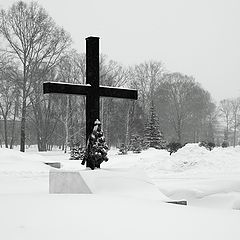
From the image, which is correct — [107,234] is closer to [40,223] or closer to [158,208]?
[40,223]

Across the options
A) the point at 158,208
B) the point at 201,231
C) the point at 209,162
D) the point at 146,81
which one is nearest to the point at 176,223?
the point at 201,231

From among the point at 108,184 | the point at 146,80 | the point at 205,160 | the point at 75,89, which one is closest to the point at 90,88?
the point at 75,89

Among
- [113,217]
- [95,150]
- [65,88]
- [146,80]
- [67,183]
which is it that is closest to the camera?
[113,217]

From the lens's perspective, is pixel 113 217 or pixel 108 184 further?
pixel 108 184

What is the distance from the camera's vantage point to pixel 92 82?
32.2 feet

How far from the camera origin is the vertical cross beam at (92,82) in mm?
9625

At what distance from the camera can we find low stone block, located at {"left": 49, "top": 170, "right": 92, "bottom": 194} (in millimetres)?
7902

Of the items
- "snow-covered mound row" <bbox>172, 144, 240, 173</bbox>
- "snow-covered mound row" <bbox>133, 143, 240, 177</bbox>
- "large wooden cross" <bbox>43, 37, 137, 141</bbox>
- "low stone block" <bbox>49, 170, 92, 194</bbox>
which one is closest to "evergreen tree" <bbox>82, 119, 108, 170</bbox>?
"large wooden cross" <bbox>43, 37, 137, 141</bbox>

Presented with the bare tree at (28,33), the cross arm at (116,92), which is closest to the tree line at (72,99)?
the bare tree at (28,33)

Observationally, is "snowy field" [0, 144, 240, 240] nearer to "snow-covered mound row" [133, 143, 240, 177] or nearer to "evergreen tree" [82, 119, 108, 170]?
"evergreen tree" [82, 119, 108, 170]

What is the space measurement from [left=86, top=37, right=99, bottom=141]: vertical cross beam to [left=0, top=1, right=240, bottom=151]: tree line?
26.4 meters

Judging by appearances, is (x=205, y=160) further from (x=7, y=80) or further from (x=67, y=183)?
(x=7, y=80)

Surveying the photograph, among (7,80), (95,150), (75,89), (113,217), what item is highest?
(7,80)

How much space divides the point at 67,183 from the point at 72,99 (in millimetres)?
41487
